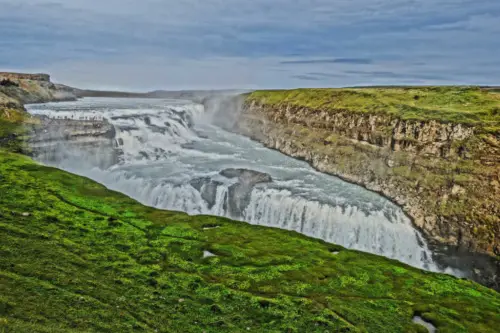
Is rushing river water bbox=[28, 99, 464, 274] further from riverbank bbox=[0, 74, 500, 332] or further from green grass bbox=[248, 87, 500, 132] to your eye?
green grass bbox=[248, 87, 500, 132]

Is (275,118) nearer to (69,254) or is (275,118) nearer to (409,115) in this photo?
(409,115)

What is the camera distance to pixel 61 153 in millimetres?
59906

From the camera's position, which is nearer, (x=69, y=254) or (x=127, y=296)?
(x=127, y=296)

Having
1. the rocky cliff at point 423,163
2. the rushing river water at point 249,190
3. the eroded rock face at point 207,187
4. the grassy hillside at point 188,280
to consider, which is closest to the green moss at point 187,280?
the grassy hillside at point 188,280

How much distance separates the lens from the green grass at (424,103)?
179ft

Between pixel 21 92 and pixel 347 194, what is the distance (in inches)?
3960

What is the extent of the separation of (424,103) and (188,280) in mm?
53450

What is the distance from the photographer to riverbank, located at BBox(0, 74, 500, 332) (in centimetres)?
1927

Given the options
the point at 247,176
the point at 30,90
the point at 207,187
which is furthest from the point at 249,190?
the point at 30,90

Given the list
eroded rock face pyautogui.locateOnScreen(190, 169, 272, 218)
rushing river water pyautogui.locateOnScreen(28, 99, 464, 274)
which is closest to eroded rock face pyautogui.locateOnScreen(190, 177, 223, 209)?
eroded rock face pyautogui.locateOnScreen(190, 169, 272, 218)

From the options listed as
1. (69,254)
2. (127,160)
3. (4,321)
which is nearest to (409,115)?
(127,160)

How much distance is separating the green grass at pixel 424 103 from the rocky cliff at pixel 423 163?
1209 millimetres

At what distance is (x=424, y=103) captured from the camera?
212 ft

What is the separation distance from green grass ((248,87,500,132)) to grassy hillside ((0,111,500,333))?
3081 cm
